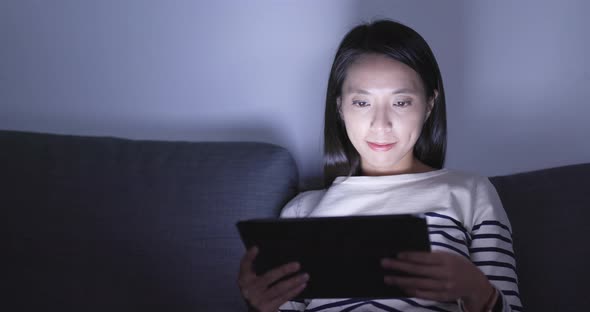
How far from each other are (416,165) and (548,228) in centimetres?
30

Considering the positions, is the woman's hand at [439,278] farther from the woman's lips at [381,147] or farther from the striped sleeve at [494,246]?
the woman's lips at [381,147]

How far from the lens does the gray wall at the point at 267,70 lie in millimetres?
1667

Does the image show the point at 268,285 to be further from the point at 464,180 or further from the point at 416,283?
the point at 464,180

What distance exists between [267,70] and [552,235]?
84 centimetres

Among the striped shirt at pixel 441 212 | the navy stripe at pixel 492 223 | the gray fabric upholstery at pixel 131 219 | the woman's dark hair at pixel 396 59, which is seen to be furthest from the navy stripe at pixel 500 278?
the gray fabric upholstery at pixel 131 219

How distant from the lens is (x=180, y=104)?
5.95 ft

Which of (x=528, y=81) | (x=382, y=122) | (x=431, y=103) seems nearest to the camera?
(x=382, y=122)

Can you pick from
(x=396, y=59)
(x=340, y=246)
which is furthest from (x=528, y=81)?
(x=340, y=246)

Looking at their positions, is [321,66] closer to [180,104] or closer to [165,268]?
[180,104]

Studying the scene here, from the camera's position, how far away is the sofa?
1349 millimetres

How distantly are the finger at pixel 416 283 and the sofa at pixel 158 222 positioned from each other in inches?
15.3

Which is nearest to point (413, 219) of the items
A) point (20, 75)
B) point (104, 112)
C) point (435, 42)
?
point (435, 42)

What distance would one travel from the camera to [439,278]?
1.01 m

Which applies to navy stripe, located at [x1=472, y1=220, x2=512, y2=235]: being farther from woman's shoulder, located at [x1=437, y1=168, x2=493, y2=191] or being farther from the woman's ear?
the woman's ear
